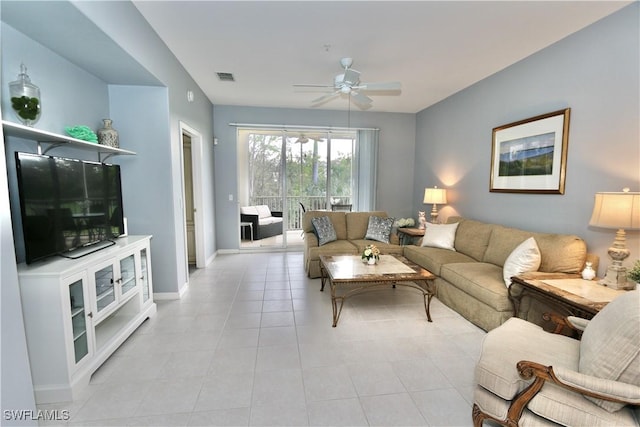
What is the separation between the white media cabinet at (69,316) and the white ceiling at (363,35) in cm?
212

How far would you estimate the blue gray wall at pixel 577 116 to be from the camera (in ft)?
7.61

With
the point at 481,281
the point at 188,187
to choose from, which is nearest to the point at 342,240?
the point at 481,281

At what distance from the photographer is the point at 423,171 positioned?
558 cm

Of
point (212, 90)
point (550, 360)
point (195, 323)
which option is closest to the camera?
point (550, 360)

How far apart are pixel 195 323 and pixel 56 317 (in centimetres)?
122

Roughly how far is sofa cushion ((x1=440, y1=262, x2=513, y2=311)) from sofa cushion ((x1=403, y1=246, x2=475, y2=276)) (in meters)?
0.14

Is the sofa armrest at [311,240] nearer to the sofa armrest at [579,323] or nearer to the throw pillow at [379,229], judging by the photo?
the throw pillow at [379,229]

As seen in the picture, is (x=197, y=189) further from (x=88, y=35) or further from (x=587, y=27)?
(x=587, y=27)

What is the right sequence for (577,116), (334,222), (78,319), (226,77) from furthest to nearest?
(334,222)
(226,77)
(577,116)
(78,319)

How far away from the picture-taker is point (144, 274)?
2859 millimetres

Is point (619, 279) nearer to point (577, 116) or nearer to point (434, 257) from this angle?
point (577, 116)

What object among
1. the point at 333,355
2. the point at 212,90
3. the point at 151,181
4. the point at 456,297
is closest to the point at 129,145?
the point at 151,181

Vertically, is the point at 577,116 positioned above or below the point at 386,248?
above

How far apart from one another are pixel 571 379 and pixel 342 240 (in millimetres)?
3493
